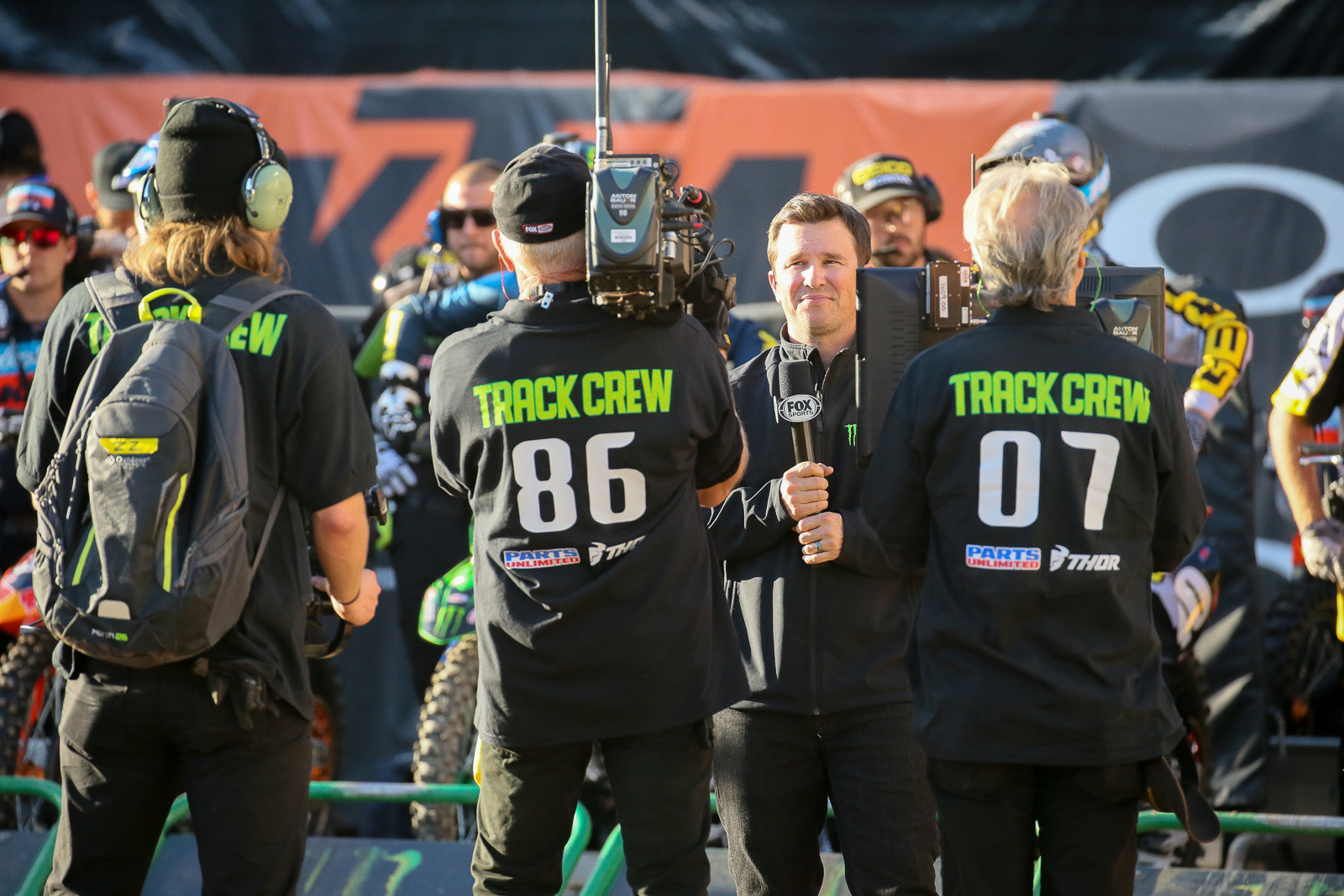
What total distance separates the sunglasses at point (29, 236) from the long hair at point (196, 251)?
9.64 ft

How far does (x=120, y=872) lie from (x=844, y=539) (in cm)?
159

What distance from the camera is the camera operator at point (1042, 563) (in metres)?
2.53

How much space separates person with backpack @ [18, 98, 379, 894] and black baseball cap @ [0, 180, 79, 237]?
111 inches

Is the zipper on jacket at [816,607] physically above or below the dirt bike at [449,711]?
above

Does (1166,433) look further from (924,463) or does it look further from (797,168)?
(797,168)

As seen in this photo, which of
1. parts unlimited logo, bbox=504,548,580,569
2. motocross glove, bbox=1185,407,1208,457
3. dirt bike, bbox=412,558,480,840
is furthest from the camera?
dirt bike, bbox=412,558,480,840

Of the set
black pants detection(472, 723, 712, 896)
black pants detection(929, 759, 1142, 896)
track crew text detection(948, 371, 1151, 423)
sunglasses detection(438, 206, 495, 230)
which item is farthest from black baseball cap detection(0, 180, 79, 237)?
black pants detection(929, 759, 1142, 896)

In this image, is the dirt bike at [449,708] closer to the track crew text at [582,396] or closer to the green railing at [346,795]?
the green railing at [346,795]

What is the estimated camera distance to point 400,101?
22.6 ft

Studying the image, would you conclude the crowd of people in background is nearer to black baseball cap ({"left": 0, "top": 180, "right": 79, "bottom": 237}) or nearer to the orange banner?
black baseball cap ({"left": 0, "top": 180, "right": 79, "bottom": 237})

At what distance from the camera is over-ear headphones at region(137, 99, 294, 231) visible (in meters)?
2.80

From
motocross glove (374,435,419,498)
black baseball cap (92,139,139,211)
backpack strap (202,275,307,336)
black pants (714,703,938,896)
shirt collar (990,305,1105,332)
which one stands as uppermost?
black baseball cap (92,139,139,211)

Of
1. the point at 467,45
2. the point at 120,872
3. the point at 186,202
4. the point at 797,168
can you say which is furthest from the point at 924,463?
the point at 467,45

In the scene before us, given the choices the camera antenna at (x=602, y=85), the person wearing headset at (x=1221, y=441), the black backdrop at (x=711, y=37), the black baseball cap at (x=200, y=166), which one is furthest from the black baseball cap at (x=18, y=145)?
the camera antenna at (x=602, y=85)
